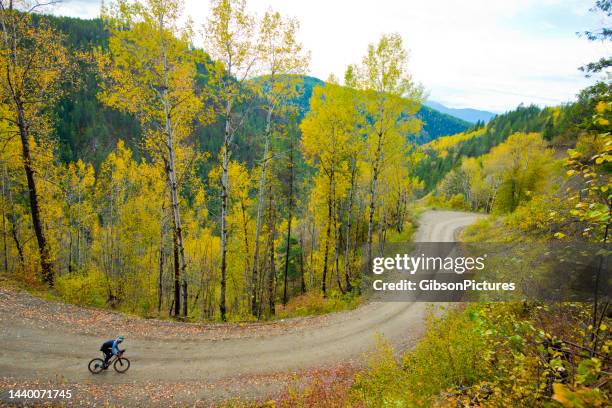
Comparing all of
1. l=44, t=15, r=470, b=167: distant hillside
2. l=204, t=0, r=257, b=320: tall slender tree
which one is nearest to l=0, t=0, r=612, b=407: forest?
l=204, t=0, r=257, b=320: tall slender tree

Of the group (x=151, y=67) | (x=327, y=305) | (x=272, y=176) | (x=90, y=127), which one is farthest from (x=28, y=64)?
(x=90, y=127)

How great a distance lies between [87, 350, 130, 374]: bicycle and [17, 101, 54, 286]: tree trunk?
8.63 metres

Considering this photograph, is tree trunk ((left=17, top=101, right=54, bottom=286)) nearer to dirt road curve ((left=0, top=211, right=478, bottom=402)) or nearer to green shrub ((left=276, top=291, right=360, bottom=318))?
dirt road curve ((left=0, top=211, right=478, bottom=402))

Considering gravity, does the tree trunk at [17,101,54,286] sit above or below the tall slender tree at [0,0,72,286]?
below

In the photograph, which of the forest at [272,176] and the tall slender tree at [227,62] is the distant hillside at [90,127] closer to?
the forest at [272,176]

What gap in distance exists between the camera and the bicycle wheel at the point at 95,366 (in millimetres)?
9797

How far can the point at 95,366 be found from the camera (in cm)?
983

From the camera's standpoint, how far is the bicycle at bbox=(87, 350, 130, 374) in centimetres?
984

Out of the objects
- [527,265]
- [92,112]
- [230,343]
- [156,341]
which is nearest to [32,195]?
[156,341]

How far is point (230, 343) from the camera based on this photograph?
1286 centimetres

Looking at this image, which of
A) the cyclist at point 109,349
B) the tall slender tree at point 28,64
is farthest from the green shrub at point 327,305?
the tall slender tree at point 28,64

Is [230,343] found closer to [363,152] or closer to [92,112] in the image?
[363,152]

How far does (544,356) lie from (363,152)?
16.5m

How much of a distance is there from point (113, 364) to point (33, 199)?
1064 centimetres
